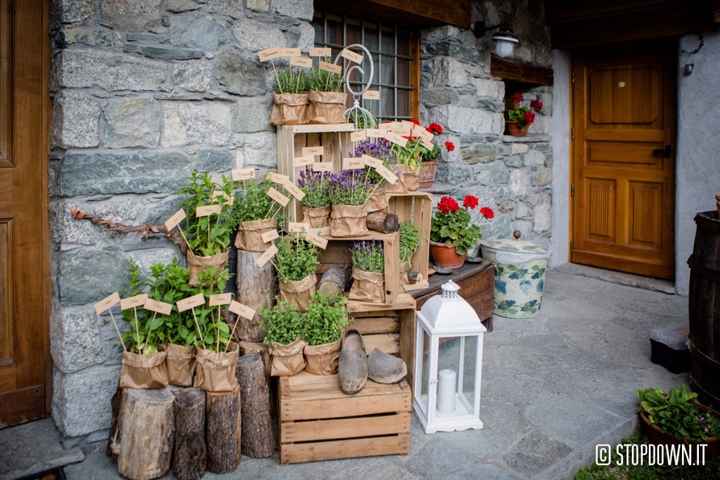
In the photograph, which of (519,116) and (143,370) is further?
(519,116)

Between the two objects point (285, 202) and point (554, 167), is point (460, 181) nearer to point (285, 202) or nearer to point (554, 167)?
point (554, 167)

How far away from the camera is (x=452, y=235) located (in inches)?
154

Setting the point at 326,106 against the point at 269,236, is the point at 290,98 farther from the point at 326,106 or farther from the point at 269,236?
the point at 269,236

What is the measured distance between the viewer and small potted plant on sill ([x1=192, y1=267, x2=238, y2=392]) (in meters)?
2.43

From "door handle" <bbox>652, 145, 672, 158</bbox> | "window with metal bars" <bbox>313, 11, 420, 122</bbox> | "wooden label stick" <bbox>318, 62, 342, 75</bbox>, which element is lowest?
"door handle" <bbox>652, 145, 672, 158</bbox>

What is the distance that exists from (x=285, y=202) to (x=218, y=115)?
535 millimetres

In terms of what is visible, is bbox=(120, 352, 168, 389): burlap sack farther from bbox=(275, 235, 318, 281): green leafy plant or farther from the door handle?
the door handle

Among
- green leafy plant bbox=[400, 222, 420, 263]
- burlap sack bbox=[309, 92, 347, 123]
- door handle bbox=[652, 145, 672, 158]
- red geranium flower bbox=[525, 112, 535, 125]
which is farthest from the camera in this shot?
red geranium flower bbox=[525, 112, 535, 125]

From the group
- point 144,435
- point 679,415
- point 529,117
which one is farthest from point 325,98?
point 529,117

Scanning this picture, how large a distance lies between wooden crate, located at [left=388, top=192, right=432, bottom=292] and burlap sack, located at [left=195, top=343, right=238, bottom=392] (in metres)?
1.30

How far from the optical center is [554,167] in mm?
5578

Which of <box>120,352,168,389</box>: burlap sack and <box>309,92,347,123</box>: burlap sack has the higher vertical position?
<box>309,92,347,123</box>: burlap sack

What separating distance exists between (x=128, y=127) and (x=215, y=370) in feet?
3.50

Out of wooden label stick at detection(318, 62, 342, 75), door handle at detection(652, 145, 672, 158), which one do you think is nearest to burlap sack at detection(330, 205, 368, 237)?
wooden label stick at detection(318, 62, 342, 75)
